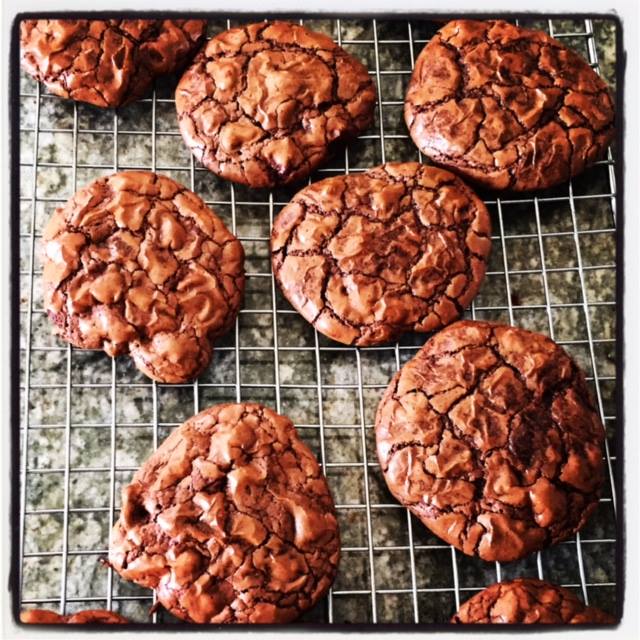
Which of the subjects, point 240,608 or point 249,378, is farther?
point 249,378

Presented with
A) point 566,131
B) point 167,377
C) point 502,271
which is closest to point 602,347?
point 502,271

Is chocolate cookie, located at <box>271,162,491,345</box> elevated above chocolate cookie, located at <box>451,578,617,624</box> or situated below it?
above

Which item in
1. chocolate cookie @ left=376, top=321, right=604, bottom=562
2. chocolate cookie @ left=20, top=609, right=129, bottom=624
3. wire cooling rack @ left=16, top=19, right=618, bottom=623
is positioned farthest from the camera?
wire cooling rack @ left=16, top=19, right=618, bottom=623

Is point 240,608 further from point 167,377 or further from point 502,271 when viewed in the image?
point 502,271

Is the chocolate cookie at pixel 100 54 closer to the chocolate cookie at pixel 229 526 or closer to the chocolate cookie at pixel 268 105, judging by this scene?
the chocolate cookie at pixel 268 105

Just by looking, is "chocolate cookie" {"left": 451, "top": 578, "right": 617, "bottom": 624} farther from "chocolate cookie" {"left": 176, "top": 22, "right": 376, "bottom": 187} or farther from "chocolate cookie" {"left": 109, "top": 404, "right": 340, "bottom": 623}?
"chocolate cookie" {"left": 176, "top": 22, "right": 376, "bottom": 187}

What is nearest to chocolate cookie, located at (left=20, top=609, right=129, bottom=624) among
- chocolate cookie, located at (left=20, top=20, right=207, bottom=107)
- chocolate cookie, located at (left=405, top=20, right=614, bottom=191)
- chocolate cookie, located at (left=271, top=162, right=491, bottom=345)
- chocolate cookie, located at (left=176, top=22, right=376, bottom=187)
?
chocolate cookie, located at (left=271, top=162, right=491, bottom=345)

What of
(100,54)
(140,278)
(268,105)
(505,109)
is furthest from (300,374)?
(100,54)
